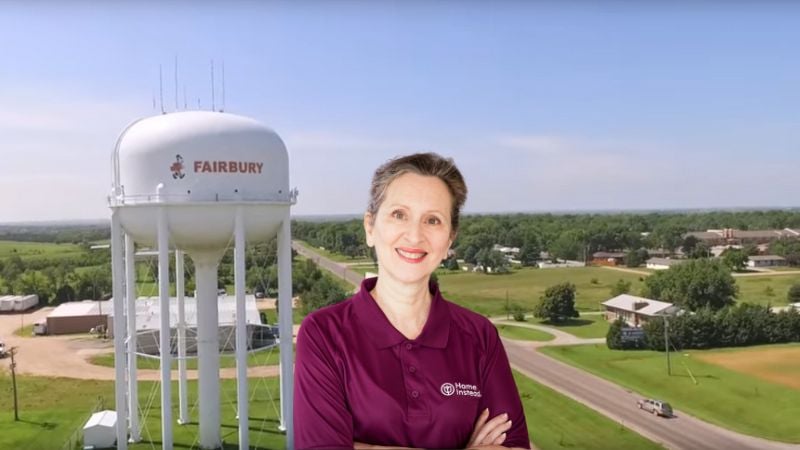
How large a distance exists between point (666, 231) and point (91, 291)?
49.3 meters

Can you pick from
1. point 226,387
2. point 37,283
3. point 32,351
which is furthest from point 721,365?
point 37,283

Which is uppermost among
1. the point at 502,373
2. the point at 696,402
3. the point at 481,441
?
the point at 502,373

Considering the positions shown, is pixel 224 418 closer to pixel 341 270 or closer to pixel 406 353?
pixel 406 353

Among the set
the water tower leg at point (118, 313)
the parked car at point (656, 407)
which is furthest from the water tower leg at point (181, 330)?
the parked car at point (656, 407)

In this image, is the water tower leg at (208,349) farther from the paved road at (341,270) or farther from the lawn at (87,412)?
the paved road at (341,270)

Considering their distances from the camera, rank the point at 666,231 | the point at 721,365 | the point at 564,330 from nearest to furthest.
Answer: the point at 721,365 < the point at 564,330 < the point at 666,231

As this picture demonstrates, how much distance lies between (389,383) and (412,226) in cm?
57

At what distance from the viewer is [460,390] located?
240 cm

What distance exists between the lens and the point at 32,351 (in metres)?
27.2

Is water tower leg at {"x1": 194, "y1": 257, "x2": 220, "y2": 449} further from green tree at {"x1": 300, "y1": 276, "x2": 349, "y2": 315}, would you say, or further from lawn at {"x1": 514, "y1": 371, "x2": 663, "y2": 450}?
green tree at {"x1": 300, "y1": 276, "x2": 349, "y2": 315}

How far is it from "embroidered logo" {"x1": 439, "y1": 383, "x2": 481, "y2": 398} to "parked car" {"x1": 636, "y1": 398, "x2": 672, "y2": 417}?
17.2m

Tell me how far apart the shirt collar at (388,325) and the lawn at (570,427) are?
39.1ft

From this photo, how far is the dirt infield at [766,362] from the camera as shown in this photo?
2198cm

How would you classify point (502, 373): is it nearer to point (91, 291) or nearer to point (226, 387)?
point (226, 387)
